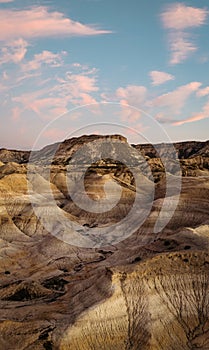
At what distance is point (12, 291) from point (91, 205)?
6151 cm

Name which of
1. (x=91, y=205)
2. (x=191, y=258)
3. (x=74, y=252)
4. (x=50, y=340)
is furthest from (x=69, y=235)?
(x=50, y=340)

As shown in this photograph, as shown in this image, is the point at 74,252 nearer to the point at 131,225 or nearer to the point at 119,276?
the point at 131,225

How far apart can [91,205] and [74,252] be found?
36.7 metres

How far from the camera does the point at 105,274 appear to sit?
153 ft

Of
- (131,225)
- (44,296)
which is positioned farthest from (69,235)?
(44,296)

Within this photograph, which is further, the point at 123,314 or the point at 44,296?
the point at 44,296

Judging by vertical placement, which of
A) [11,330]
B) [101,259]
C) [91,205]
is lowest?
[91,205]

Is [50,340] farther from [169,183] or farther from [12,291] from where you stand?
[169,183]

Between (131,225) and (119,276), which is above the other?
(119,276)

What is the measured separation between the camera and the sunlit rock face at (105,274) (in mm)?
40250

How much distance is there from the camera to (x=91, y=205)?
11681 centimetres

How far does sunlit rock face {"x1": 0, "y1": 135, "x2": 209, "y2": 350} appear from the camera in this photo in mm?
40250

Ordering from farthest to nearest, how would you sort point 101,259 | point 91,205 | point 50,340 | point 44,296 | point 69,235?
point 91,205, point 69,235, point 101,259, point 44,296, point 50,340

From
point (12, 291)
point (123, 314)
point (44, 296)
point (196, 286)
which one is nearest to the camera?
point (123, 314)
